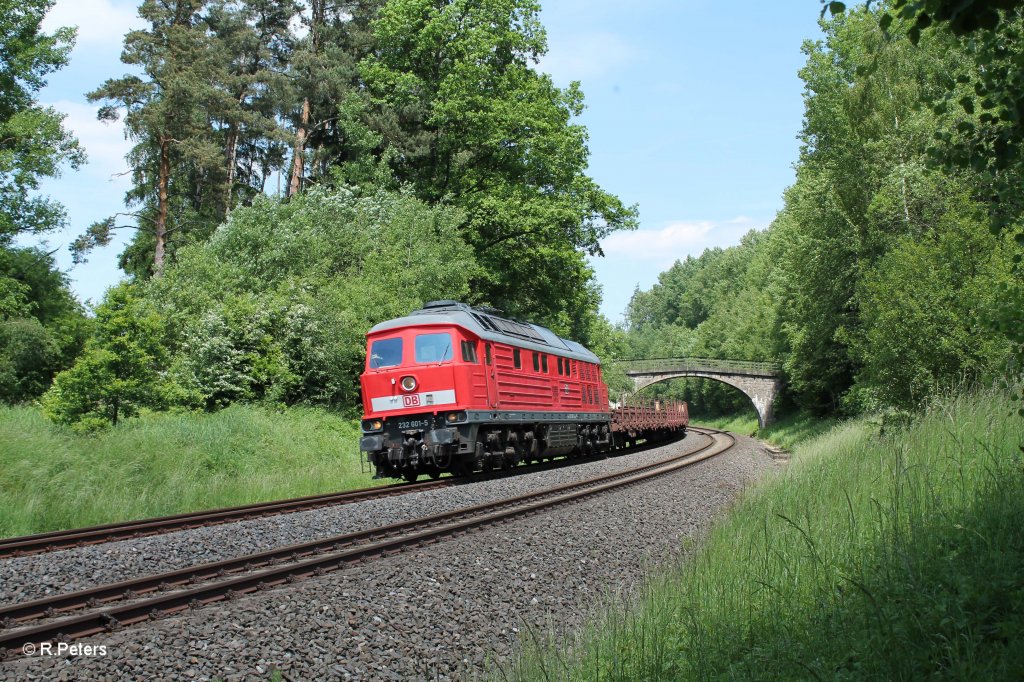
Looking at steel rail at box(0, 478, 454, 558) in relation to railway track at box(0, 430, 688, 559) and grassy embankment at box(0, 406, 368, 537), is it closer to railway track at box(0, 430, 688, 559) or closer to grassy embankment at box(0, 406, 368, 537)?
railway track at box(0, 430, 688, 559)

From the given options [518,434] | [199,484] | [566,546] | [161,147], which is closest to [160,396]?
[199,484]

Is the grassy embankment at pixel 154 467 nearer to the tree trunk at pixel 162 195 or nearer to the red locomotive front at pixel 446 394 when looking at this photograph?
the red locomotive front at pixel 446 394

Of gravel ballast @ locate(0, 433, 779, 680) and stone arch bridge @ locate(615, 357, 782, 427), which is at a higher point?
stone arch bridge @ locate(615, 357, 782, 427)

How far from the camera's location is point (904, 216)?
989 inches

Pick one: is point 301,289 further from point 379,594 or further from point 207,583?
point 379,594

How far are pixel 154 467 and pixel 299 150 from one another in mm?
24675

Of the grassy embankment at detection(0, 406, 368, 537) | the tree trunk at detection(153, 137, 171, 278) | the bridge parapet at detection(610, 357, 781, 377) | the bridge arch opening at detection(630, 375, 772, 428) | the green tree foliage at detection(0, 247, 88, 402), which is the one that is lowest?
the bridge arch opening at detection(630, 375, 772, 428)

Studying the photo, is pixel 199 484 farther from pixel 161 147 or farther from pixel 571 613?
pixel 161 147

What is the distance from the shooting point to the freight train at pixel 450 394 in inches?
623

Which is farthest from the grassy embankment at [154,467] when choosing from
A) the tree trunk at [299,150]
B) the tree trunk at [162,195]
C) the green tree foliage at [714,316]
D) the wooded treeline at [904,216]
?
the green tree foliage at [714,316]

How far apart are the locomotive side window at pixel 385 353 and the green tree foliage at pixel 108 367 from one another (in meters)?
4.27

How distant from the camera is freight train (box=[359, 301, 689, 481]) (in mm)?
15820

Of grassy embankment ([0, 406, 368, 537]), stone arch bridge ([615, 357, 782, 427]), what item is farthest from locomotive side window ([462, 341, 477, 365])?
stone arch bridge ([615, 357, 782, 427])

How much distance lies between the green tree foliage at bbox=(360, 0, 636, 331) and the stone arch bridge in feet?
76.9
